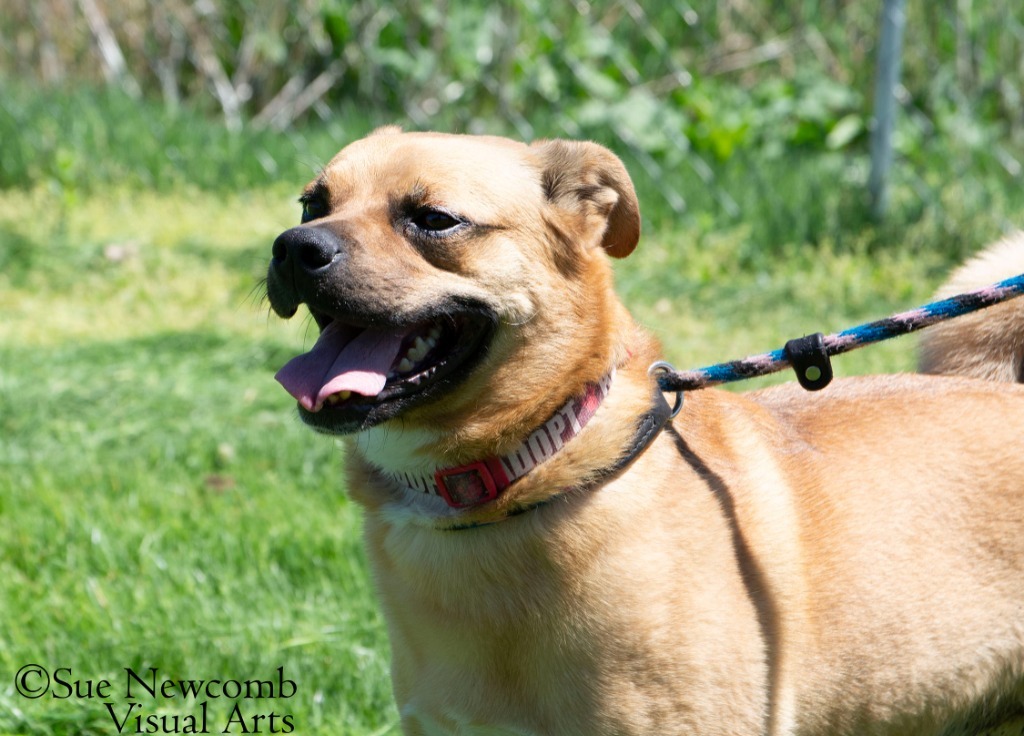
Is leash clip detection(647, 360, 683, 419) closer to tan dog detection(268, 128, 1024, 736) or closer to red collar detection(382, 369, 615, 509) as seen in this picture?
tan dog detection(268, 128, 1024, 736)

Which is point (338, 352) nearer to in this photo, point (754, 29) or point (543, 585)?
point (543, 585)

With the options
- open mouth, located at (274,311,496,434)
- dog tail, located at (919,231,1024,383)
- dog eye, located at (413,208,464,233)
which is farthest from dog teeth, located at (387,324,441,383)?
dog tail, located at (919,231,1024,383)

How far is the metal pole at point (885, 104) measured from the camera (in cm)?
626

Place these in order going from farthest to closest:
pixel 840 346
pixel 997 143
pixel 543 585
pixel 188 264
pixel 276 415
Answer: pixel 997 143, pixel 188 264, pixel 276 415, pixel 840 346, pixel 543 585

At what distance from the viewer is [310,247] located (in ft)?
7.38

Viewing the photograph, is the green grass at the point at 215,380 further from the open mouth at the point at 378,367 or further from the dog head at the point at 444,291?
the open mouth at the point at 378,367

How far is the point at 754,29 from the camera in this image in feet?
27.5

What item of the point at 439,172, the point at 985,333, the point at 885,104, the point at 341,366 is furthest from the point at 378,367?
the point at 885,104

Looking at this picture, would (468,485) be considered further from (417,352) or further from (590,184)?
(590,184)

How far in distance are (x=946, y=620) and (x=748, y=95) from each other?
6.24m

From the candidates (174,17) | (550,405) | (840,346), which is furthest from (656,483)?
(174,17)

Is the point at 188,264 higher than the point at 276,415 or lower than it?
higher

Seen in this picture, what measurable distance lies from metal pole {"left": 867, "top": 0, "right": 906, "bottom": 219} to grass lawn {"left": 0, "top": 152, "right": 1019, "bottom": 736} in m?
0.37

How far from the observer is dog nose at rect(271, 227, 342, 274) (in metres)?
2.25
